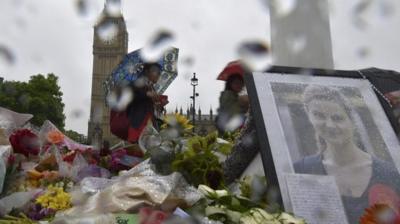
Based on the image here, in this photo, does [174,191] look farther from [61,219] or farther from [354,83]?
[354,83]

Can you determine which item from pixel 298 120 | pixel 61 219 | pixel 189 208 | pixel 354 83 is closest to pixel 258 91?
pixel 298 120

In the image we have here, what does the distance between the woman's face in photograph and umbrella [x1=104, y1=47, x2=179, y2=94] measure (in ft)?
7.52

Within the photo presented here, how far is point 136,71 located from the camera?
5043 mm

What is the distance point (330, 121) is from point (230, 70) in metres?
1.72

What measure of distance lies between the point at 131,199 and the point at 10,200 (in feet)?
2.17

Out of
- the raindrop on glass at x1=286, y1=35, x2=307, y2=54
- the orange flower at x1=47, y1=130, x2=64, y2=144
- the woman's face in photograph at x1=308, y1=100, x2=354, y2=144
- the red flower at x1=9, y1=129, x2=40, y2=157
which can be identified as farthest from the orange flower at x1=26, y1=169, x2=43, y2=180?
the raindrop on glass at x1=286, y1=35, x2=307, y2=54

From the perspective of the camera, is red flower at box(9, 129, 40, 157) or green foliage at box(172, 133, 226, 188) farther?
red flower at box(9, 129, 40, 157)

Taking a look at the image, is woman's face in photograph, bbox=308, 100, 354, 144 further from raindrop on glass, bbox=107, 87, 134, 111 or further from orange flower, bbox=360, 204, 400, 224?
raindrop on glass, bbox=107, 87, 134, 111

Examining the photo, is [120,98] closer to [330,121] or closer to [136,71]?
[136,71]

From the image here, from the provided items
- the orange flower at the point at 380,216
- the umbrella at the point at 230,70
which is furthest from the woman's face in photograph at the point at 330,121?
the umbrella at the point at 230,70

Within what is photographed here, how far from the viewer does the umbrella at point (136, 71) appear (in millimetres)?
5062

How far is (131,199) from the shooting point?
7.68ft

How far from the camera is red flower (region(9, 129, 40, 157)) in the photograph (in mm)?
3398

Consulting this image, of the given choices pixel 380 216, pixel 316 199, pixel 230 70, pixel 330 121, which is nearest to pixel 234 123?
pixel 230 70
